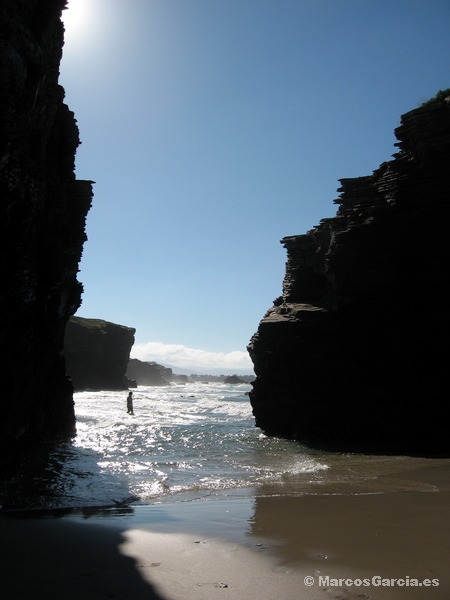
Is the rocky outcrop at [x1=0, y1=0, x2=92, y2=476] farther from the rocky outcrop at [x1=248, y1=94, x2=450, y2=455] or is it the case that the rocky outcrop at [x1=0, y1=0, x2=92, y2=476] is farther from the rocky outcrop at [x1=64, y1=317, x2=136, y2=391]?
the rocky outcrop at [x1=64, y1=317, x2=136, y2=391]

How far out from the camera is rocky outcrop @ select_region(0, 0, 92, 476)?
1001 centimetres

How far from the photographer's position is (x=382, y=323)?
2142 cm

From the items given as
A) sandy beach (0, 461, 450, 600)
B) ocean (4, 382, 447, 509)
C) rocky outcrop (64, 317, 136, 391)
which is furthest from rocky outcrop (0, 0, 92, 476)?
rocky outcrop (64, 317, 136, 391)

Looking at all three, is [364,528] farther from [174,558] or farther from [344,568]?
[174,558]

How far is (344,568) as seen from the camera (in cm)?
607

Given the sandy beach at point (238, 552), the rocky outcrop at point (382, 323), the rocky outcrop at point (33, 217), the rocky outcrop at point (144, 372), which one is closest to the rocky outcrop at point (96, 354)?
the rocky outcrop at point (144, 372)

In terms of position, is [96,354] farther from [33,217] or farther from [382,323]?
[33,217]

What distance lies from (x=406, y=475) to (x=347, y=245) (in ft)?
36.0

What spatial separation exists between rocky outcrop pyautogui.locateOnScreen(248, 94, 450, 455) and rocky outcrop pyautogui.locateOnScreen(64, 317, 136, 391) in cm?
5956

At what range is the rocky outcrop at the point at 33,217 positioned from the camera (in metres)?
10.0

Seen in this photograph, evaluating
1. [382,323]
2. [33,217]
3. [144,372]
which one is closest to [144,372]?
[144,372]

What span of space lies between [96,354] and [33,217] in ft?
232

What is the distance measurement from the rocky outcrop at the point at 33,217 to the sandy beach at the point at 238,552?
5705mm

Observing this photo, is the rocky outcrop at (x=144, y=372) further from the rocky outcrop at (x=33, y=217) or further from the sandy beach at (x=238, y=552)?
the sandy beach at (x=238, y=552)
